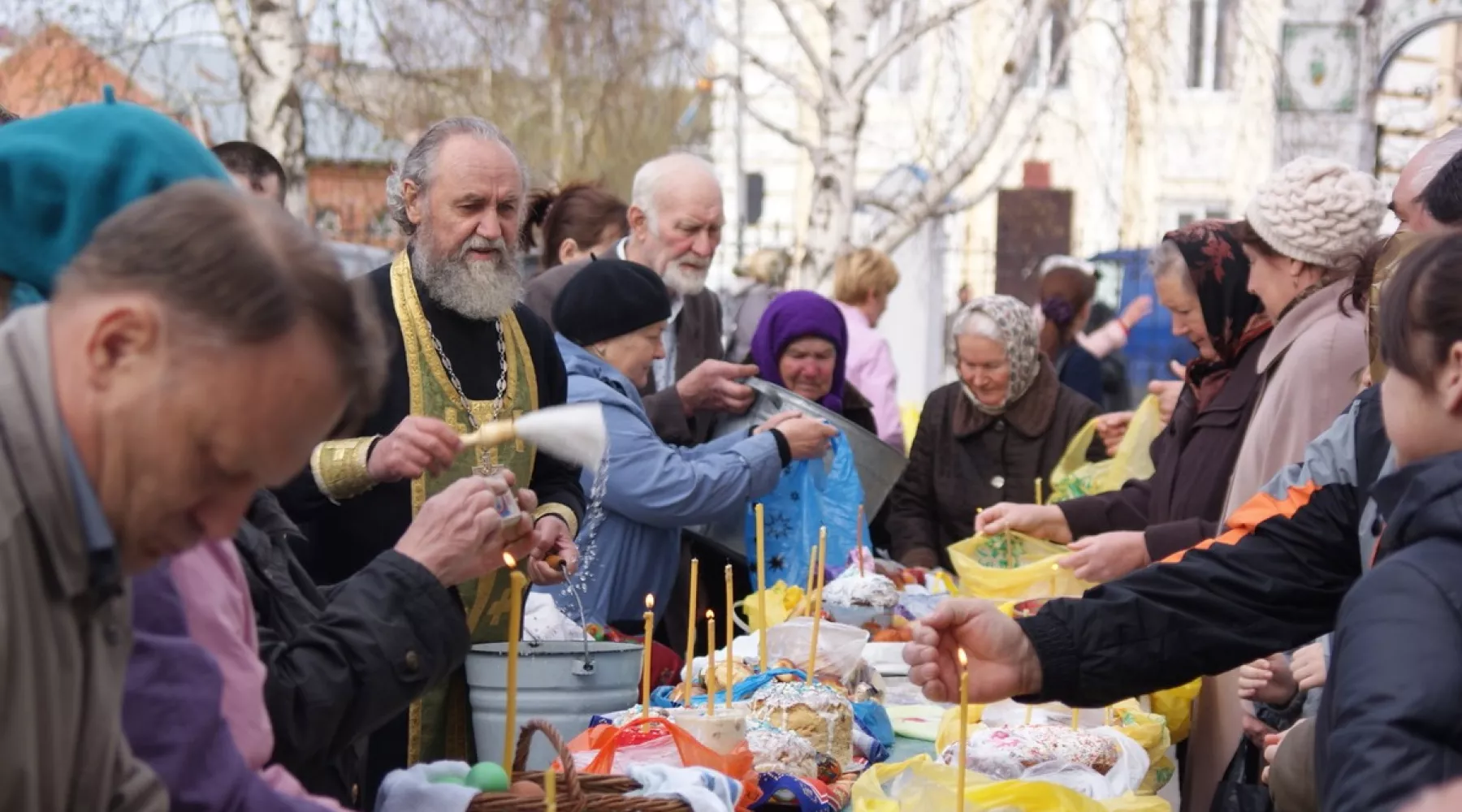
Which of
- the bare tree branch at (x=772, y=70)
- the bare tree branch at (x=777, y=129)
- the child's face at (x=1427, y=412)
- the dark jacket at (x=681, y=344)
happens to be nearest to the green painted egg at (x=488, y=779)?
the child's face at (x=1427, y=412)

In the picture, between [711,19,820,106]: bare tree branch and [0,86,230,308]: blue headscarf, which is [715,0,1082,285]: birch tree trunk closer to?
[711,19,820,106]: bare tree branch

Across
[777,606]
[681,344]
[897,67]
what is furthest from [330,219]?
[897,67]

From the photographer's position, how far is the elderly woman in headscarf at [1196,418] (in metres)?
4.17

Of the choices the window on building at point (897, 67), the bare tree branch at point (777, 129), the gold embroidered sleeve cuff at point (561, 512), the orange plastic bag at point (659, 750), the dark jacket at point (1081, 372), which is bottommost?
the dark jacket at point (1081, 372)

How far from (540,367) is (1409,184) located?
188 centimetres

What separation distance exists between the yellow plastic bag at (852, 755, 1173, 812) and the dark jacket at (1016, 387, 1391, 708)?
0.59ft

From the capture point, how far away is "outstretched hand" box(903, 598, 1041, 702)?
259 centimetres

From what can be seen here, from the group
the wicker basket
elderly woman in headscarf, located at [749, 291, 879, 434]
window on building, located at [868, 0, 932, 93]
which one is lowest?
the wicker basket

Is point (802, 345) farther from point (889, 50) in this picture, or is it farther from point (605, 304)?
point (889, 50)

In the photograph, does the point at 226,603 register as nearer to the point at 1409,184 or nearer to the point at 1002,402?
the point at 1409,184

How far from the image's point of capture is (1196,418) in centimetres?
460

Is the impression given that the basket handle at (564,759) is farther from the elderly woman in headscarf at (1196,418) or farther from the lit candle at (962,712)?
the elderly woman in headscarf at (1196,418)

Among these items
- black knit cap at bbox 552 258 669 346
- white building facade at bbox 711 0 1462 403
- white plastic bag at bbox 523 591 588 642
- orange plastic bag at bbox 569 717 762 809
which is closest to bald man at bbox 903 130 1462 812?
orange plastic bag at bbox 569 717 762 809

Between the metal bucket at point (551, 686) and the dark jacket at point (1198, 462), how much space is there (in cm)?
156
